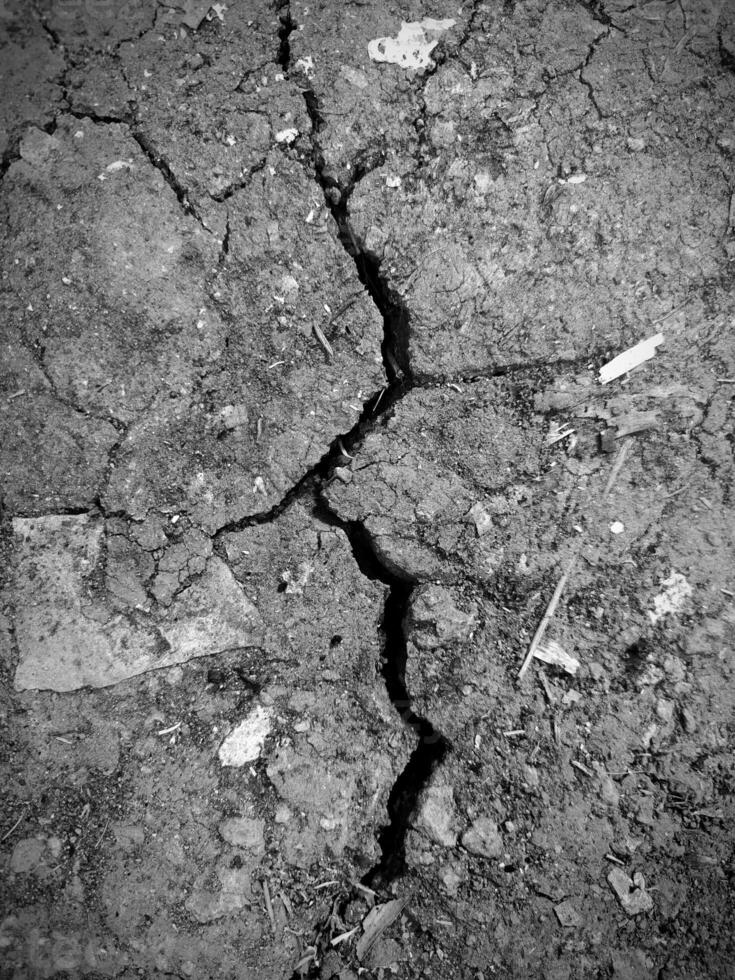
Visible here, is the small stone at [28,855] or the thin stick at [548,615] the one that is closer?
the small stone at [28,855]

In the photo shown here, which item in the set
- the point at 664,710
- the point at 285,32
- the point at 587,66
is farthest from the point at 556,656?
the point at 285,32

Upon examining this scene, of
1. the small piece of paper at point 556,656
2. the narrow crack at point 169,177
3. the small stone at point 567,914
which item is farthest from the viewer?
the narrow crack at point 169,177

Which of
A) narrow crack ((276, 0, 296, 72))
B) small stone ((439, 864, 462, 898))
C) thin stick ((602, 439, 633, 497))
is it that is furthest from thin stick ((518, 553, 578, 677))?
narrow crack ((276, 0, 296, 72))

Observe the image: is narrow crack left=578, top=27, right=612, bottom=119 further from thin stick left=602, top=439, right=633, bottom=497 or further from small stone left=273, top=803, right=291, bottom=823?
small stone left=273, top=803, right=291, bottom=823

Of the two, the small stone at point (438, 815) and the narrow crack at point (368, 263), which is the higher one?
the narrow crack at point (368, 263)

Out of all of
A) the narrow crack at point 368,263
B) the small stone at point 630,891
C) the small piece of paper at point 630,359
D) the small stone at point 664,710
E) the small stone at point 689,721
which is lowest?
the small stone at point 630,891

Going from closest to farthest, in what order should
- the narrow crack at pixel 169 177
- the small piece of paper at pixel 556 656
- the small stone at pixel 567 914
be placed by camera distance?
the small stone at pixel 567 914 < the small piece of paper at pixel 556 656 < the narrow crack at pixel 169 177

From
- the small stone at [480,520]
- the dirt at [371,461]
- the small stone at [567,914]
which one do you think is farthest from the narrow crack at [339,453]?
the small stone at [567,914]

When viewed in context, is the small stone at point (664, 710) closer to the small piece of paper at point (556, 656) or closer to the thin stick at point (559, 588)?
the small piece of paper at point (556, 656)

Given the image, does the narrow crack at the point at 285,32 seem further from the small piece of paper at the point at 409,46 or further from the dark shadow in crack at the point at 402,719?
the dark shadow in crack at the point at 402,719
